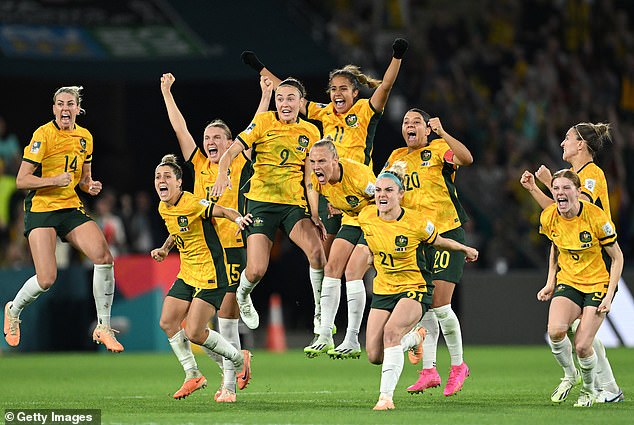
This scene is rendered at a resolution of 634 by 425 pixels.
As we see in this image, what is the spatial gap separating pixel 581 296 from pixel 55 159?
5408 mm

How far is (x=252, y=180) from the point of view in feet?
43.7

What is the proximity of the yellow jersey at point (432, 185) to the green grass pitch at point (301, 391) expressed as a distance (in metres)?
1.81

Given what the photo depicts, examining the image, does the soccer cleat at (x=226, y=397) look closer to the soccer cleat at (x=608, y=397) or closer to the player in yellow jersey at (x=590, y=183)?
the player in yellow jersey at (x=590, y=183)

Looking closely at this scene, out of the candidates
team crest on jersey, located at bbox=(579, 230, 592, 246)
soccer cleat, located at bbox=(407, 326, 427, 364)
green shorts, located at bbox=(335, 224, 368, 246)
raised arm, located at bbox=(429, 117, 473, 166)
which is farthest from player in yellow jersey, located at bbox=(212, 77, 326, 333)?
team crest on jersey, located at bbox=(579, 230, 592, 246)

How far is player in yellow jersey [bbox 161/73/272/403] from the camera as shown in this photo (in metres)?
13.2

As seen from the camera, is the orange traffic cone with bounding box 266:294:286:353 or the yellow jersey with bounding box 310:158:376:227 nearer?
the yellow jersey with bounding box 310:158:376:227

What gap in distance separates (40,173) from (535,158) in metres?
Answer: 11.8

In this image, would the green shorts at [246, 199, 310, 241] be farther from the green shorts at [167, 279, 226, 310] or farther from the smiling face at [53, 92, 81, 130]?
the smiling face at [53, 92, 81, 130]

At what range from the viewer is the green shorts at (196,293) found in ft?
40.8

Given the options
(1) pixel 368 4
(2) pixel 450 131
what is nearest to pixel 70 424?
(2) pixel 450 131

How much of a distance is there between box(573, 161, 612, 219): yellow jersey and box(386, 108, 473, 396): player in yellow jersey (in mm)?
1288

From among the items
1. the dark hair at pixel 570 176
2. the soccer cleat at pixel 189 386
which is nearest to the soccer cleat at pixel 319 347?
the soccer cleat at pixel 189 386

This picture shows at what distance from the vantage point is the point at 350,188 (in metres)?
12.6

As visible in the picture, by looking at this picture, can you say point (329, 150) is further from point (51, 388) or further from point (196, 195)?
point (51, 388)
